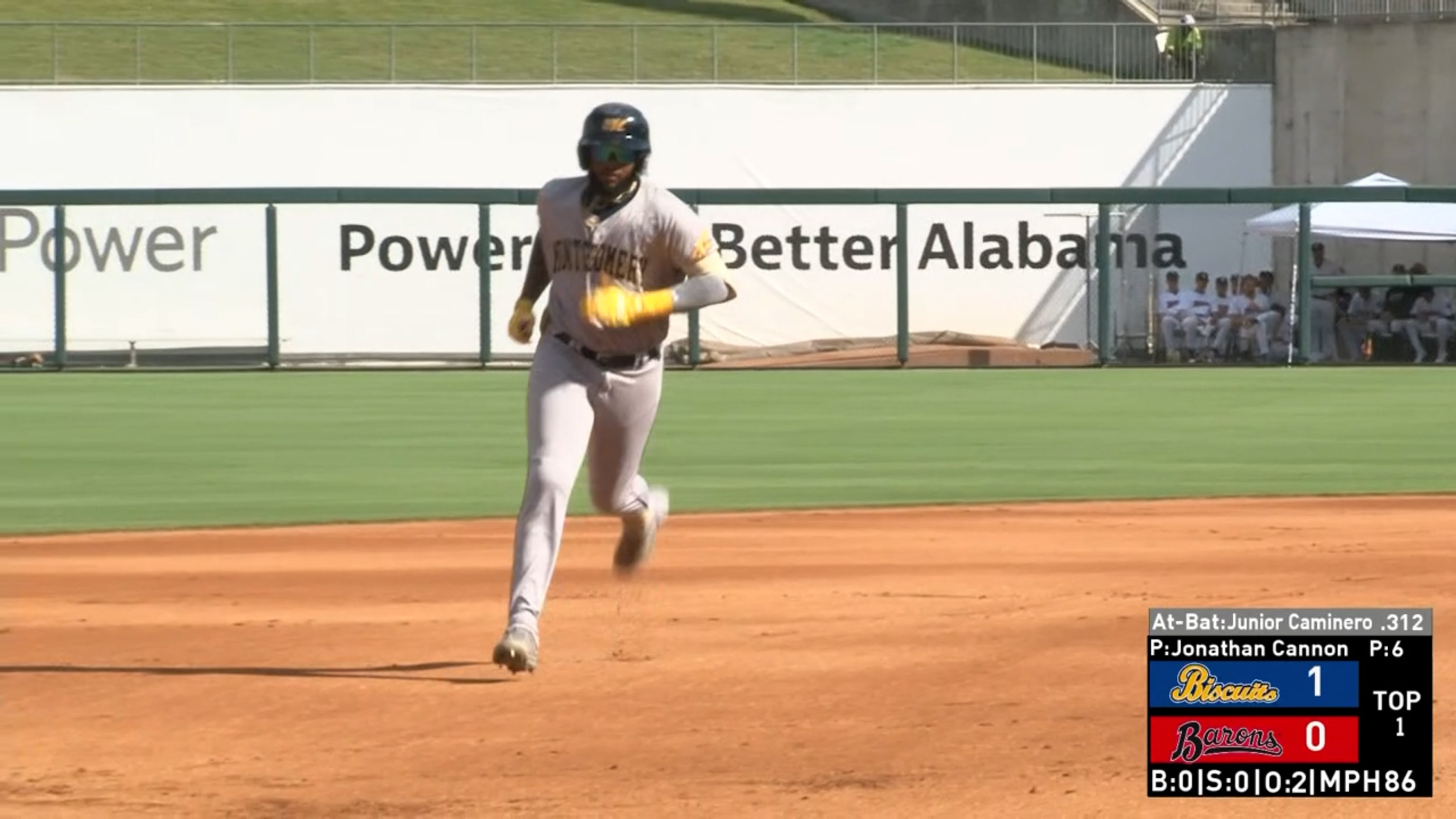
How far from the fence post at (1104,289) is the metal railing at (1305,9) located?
10183 mm

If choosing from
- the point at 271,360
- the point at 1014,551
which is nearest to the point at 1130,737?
the point at 1014,551

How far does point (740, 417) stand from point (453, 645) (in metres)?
12.7

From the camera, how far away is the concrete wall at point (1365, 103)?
37188mm

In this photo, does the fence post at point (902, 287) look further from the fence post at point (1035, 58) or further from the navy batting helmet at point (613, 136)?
the navy batting helmet at point (613, 136)

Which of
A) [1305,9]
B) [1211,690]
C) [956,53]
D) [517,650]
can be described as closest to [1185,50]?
[1305,9]

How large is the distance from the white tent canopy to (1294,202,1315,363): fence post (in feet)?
1.22

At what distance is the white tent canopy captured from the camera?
30000 millimetres

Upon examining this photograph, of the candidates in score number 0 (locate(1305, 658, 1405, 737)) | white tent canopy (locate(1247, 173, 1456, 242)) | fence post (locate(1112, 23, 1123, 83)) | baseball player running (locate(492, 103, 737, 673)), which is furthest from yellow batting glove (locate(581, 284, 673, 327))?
fence post (locate(1112, 23, 1123, 83))

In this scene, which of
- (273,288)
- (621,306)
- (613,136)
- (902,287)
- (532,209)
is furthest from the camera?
(532,209)

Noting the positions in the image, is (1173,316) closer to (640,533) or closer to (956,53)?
(956,53)

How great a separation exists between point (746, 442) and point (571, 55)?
2152cm

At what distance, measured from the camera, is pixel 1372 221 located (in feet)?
98.7

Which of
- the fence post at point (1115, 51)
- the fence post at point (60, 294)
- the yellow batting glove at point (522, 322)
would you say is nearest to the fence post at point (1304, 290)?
the fence post at point (1115, 51)
